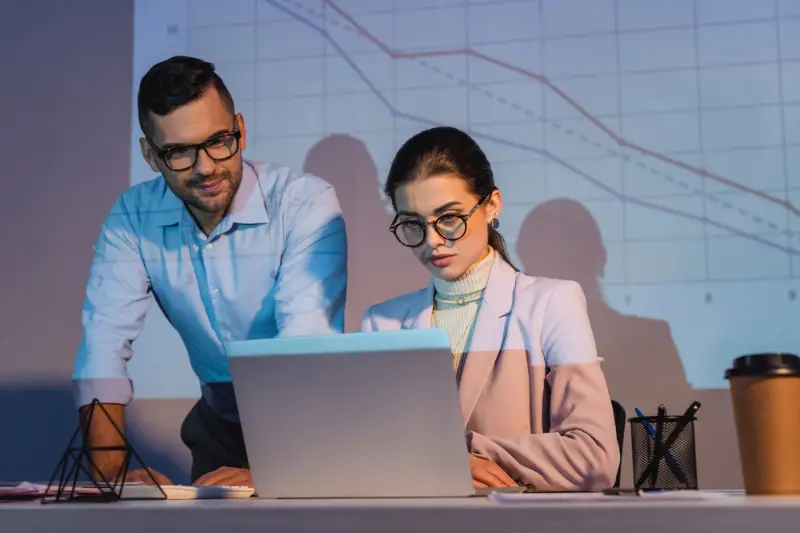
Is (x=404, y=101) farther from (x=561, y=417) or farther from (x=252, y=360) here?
(x=252, y=360)

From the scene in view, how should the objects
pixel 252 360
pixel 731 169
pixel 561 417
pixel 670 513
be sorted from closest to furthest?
1. pixel 670 513
2. pixel 252 360
3. pixel 561 417
4. pixel 731 169

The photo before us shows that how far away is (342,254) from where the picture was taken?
8.20 ft

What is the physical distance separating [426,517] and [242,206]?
5.72 feet

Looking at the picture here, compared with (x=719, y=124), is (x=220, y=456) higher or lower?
lower

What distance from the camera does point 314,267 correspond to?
245cm

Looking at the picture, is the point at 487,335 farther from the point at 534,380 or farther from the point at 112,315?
the point at 112,315

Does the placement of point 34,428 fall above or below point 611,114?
below

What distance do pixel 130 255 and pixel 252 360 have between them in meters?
1.45

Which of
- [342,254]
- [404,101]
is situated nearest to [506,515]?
[342,254]

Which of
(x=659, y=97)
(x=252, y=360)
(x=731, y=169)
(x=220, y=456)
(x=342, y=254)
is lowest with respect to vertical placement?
(x=220, y=456)

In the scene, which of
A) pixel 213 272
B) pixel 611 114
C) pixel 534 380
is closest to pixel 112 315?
pixel 213 272

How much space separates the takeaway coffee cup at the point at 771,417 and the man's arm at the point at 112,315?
67.8 inches

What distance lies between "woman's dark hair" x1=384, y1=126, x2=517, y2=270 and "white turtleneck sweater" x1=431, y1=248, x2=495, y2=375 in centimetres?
18

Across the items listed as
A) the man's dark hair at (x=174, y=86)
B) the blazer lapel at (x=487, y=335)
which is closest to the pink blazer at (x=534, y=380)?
the blazer lapel at (x=487, y=335)
